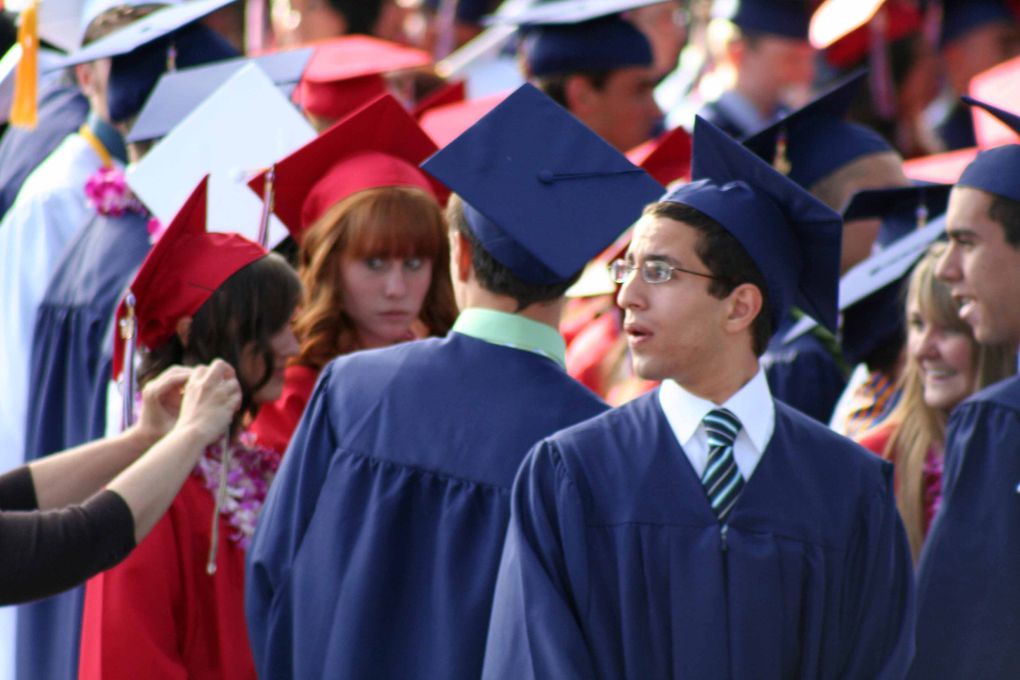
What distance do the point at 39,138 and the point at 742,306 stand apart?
3565mm

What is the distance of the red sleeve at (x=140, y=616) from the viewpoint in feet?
11.0

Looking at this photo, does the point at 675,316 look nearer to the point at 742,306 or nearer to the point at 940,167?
the point at 742,306

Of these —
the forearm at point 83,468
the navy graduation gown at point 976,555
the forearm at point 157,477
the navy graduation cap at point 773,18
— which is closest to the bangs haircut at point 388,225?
the forearm at point 83,468

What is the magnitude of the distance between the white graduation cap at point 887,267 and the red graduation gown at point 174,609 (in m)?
1.84

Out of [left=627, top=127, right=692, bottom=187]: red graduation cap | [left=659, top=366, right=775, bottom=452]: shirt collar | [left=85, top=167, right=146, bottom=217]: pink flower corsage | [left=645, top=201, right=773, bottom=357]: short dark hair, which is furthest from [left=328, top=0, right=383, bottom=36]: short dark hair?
[left=659, top=366, right=775, bottom=452]: shirt collar

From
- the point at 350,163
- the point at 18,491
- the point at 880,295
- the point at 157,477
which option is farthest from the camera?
the point at 880,295

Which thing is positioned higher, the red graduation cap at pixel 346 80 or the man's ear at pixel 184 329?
the red graduation cap at pixel 346 80

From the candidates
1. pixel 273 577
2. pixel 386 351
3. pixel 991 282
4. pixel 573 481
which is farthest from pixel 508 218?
pixel 991 282

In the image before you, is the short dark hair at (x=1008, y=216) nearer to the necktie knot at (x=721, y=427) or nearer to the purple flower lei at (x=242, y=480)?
the necktie knot at (x=721, y=427)

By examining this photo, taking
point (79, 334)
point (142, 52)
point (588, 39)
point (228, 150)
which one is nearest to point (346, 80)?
point (142, 52)

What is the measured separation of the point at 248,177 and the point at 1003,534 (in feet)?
8.02

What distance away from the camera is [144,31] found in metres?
5.11

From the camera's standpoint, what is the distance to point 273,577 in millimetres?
3432

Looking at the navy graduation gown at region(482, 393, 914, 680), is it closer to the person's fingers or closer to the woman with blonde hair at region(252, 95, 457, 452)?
the person's fingers
